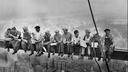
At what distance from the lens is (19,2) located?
9.82 metres

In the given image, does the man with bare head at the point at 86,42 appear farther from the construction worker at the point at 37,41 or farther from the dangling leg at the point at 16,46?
the dangling leg at the point at 16,46

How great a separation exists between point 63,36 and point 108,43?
4.48ft

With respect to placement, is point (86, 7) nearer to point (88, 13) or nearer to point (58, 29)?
point (88, 13)

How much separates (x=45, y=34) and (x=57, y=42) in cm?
45

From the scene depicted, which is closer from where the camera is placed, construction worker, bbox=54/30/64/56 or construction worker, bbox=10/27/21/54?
construction worker, bbox=54/30/64/56

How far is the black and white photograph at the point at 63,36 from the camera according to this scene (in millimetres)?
8633

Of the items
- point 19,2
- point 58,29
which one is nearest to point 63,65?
point 58,29

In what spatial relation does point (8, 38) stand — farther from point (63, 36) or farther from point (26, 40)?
point (63, 36)

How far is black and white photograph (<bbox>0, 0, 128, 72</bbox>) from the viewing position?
8.63m

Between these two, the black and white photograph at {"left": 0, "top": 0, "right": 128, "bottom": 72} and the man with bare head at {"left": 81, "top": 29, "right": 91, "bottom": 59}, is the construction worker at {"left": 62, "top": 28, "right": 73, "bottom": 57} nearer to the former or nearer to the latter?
the black and white photograph at {"left": 0, "top": 0, "right": 128, "bottom": 72}

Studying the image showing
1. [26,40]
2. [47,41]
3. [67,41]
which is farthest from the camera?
[26,40]

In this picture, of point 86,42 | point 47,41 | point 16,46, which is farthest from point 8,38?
point 86,42

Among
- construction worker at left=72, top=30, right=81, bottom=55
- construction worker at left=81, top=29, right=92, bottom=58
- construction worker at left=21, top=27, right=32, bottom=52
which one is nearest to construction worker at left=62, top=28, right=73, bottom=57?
construction worker at left=72, top=30, right=81, bottom=55

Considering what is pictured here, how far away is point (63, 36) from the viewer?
913 cm
